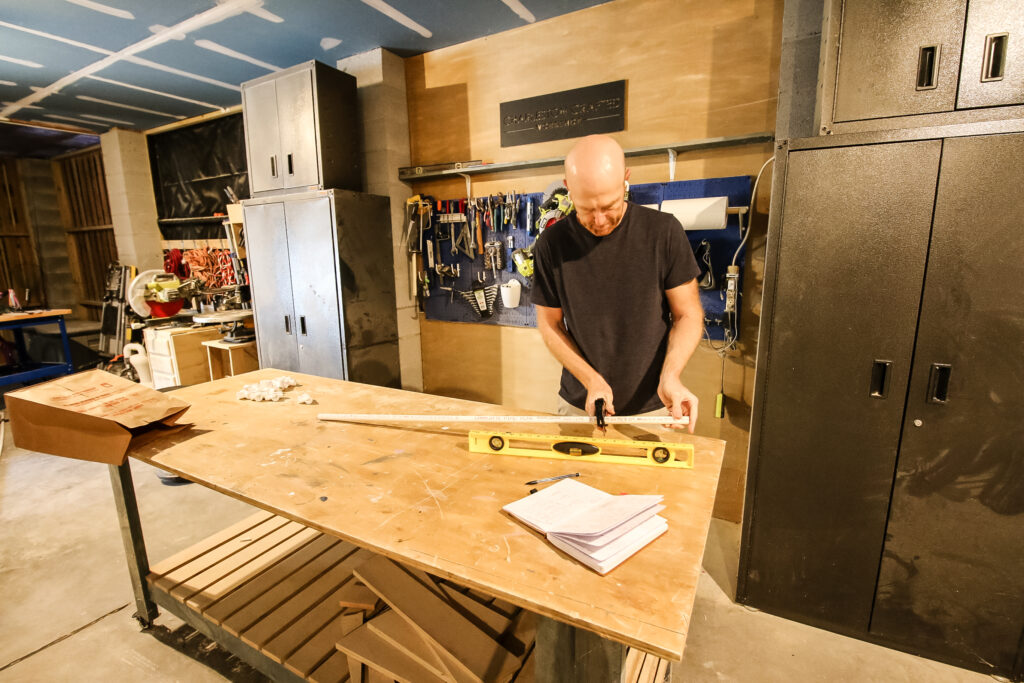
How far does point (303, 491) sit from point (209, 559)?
1.11m

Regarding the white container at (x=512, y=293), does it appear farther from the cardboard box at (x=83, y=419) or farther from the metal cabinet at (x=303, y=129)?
the cardboard box at (x=83, y=419)

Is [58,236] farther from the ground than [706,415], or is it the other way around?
[58,236]

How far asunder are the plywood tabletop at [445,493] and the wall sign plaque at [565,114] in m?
1.87

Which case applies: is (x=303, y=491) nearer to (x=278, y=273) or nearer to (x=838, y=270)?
(x=838, y=270)

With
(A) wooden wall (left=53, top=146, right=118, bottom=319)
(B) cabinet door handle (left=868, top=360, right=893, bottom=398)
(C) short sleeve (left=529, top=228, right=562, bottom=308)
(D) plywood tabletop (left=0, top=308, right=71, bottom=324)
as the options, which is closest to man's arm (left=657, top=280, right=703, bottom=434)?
(C) short sleeve (left=529, top=228, right=562, bottom=308)

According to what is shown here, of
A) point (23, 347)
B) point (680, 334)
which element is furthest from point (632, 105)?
point (23, 347)

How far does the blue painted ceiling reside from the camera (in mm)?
2656

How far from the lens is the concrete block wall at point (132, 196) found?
Answer: 531cm

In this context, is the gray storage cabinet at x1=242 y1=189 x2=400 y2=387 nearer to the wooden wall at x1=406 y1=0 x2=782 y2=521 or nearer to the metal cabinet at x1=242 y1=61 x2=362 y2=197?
the metal cabinet at x1=242 y1=61 x2=362 y2=197

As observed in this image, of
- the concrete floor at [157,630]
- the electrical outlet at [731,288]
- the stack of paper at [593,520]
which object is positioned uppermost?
the electrical outlet at [731,288]

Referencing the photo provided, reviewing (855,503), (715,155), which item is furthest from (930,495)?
(715,155)

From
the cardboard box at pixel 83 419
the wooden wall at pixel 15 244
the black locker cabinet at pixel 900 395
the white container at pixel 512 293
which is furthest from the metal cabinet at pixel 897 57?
the wooden wall at pixel 15 244

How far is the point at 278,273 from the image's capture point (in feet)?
11.2

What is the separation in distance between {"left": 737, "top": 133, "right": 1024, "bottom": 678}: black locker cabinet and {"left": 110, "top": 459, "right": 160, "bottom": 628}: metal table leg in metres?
2.44
